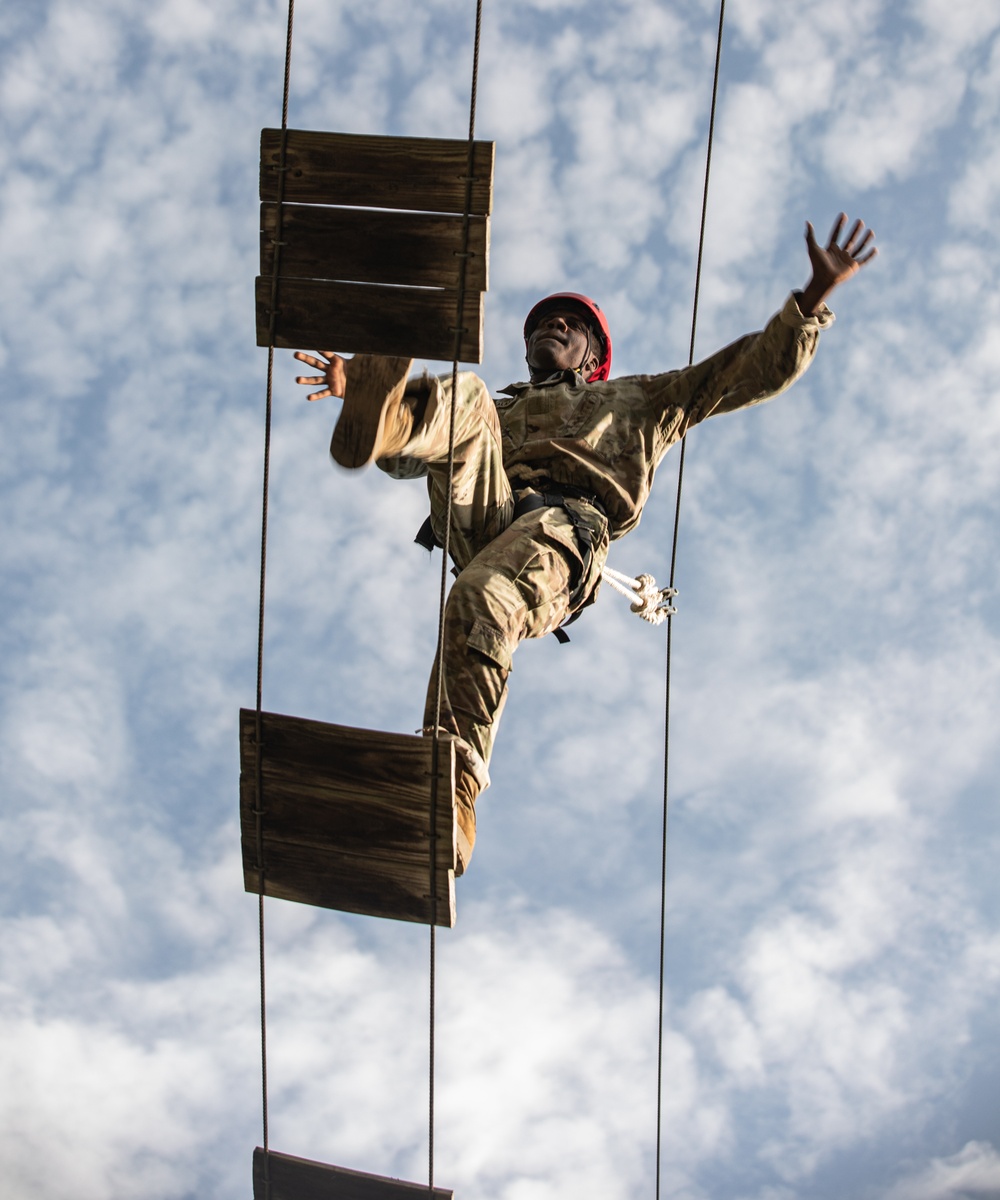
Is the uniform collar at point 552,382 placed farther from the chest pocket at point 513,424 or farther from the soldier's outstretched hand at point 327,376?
the soldier's outstretched hand at point 327,376

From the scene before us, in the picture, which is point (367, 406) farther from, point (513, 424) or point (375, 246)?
point (513, 424)

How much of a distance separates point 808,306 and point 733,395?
60 centimetres

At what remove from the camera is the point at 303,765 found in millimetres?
5465

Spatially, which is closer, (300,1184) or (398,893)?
(398,893)

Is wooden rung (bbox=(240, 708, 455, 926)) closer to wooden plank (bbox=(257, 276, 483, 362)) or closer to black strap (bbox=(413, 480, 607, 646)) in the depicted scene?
wooden plank (bbox=(257, 276, 483, 362))

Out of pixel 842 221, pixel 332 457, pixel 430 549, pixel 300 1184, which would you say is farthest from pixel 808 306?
pixel 300 1184

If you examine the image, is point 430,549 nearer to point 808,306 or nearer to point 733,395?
point 733,395

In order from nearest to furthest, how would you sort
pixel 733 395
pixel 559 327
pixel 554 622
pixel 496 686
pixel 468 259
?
pixel 468 259 → pixel 496 686 → pixel 554 622 → pixel 733 395 → pixel 559 327

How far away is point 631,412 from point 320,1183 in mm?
3772

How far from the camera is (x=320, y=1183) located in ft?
19.7

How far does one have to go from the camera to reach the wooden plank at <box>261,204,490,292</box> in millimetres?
5234

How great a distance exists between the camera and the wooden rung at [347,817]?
5.34 meters

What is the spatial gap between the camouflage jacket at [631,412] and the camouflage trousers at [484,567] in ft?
1.19

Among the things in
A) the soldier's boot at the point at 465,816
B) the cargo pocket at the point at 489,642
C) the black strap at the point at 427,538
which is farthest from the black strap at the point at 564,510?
the soldier's boot at the point at 465,816
